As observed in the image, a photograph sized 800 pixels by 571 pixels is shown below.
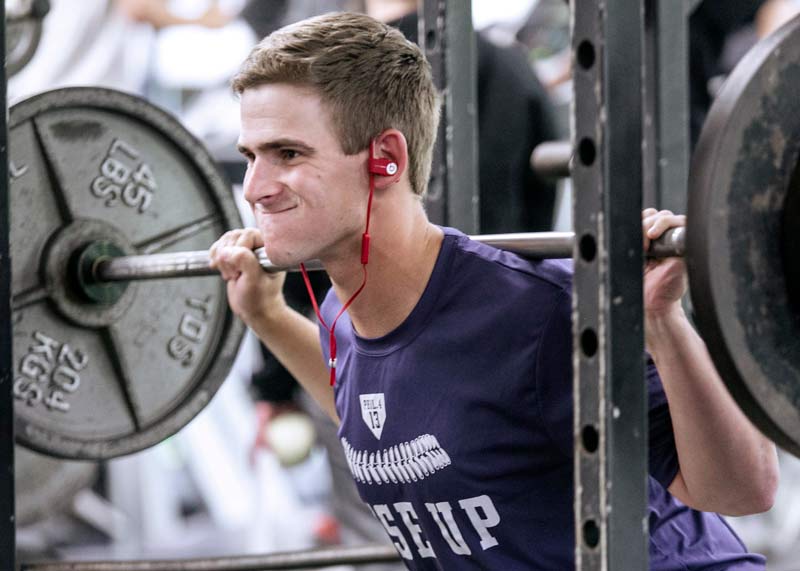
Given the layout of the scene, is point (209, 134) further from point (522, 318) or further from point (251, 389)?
point (522, 318)

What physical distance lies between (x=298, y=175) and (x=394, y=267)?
17cm

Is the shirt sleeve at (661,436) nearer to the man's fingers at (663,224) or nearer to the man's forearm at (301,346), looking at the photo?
the man's fingers at (663,224)

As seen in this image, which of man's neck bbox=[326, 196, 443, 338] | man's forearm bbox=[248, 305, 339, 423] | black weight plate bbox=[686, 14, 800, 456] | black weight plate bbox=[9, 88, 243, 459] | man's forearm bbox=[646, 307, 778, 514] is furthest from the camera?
black weight plate bbox=[9, 88, 243, 459]

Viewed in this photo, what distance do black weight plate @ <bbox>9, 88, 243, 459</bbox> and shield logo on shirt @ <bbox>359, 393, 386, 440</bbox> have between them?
70 cm

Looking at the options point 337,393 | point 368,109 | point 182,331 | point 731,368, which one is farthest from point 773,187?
point 182,331

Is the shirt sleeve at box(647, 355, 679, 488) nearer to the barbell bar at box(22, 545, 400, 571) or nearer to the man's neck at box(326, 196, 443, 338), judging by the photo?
the man's neck at box(326, 196, 443, 338)

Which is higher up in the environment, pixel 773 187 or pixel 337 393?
pixel 773 187

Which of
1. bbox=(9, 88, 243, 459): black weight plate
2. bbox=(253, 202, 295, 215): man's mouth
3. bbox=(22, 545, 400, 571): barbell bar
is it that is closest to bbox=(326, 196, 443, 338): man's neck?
bbox=(253, 202, 295, 215): man's mouth

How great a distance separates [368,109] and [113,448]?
94 cm

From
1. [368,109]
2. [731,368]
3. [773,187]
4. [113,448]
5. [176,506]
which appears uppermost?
[368,109]

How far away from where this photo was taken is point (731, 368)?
3.52ft

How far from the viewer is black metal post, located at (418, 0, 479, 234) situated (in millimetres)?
1979

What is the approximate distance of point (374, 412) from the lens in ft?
5.03

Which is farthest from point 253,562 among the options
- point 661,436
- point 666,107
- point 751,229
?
point 751,229
